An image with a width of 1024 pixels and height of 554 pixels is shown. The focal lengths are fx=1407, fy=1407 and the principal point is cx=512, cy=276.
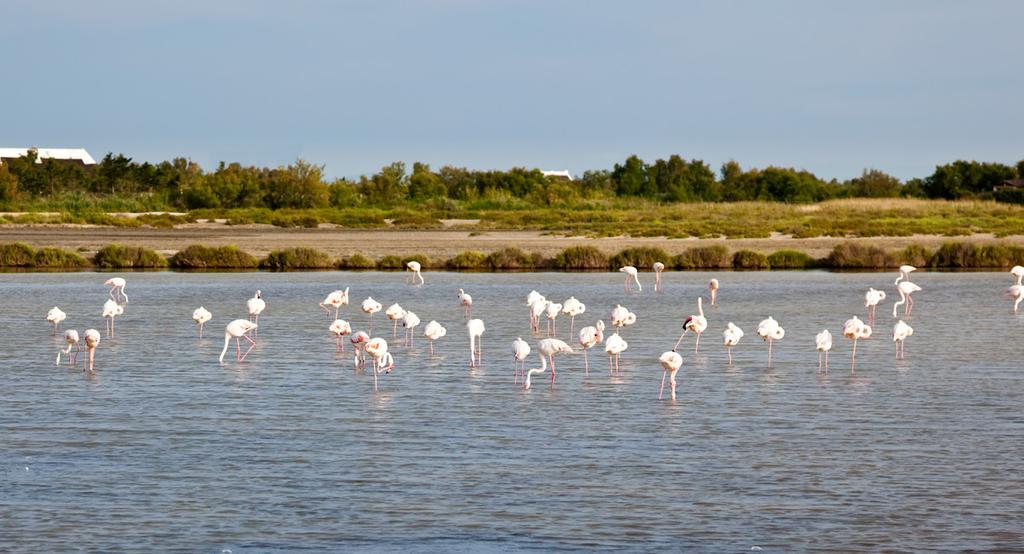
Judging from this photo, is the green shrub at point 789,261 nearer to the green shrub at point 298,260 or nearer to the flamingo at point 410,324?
the green shrub at point 298,260

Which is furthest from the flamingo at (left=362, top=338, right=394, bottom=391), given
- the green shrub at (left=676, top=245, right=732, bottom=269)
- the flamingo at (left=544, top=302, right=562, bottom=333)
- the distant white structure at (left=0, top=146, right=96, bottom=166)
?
the distant white structure at (left=0, top=146, right=96, bottom=166)

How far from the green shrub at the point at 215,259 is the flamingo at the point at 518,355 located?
2867 cm

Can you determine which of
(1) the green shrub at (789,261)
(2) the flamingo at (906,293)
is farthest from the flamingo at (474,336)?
(1) the green shrub at (789,261)

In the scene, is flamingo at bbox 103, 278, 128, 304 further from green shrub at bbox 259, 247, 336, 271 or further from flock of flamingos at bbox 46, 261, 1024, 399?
green shrub at bbox 259, 247, 336, 271

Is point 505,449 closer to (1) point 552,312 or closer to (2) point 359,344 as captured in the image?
(2) point 359,344

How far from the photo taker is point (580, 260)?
48.8 meters

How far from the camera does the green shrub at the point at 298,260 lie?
48.6 metres

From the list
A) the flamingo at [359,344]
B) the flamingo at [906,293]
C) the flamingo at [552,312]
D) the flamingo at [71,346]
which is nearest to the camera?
the flamingo at [359,344]

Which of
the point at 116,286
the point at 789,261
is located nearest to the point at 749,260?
the point at 789,261

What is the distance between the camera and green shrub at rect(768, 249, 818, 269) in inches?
1933

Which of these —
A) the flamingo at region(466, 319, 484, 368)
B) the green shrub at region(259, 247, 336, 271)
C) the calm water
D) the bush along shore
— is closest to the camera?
the calm water

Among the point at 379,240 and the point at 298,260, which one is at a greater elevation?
the point at 379,240

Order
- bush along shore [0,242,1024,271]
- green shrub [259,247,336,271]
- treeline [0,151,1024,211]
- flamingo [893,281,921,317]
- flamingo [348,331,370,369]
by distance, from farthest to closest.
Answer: treeline [0,151,1024,211], bush along shore [0,242,1024,271], green shrub [259,247,336,271], flamingo [893,281,921,317], flamingo [348,331,370,369]

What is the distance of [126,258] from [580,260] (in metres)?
15.8
